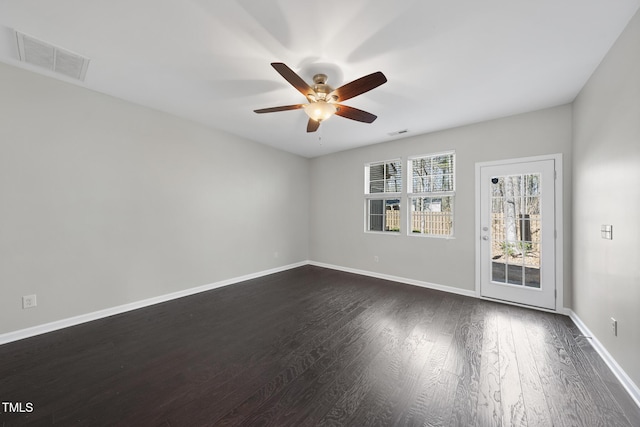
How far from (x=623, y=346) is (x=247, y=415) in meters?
2.84

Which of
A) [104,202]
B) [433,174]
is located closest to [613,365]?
[433,174]

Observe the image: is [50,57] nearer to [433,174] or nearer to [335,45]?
[335,45]

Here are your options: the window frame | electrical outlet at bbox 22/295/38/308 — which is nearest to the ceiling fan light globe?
the window frame

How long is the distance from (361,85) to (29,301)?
3938mm

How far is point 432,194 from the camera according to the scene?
13.5ft

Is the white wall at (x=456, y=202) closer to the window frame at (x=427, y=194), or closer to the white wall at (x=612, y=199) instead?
the window frame at (x=427, y=194)

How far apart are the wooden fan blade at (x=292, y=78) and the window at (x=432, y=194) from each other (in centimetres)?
280

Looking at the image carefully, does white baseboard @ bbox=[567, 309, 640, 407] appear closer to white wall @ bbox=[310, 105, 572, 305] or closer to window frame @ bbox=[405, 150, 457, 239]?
white wall @ bbox=[310, 105, 572, 305]

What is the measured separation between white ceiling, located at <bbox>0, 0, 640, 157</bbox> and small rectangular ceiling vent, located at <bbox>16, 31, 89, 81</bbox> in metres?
0.07

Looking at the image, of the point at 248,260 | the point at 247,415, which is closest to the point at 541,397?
the point at 247,415

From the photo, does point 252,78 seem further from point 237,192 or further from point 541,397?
point 541,397

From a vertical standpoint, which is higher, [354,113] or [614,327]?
[354,113]

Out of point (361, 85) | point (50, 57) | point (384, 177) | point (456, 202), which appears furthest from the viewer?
point (384, 177)

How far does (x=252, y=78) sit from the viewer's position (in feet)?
8.09
